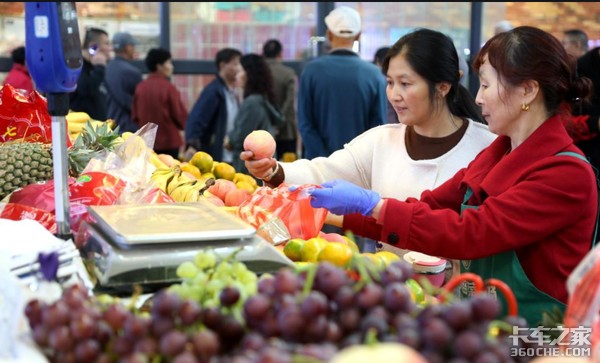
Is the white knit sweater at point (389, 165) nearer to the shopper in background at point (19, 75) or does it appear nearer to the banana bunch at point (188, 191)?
the banana bunch at point (188, 191)

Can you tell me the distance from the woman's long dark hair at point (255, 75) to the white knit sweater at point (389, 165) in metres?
3.23

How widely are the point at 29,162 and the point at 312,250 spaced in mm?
1038

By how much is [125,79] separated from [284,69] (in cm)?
152

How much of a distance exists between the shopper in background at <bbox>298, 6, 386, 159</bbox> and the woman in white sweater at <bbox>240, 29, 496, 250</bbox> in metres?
1.99

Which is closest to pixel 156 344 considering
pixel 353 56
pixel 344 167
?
pixel 344 167

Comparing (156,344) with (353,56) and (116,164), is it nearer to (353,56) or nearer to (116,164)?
(116,164)

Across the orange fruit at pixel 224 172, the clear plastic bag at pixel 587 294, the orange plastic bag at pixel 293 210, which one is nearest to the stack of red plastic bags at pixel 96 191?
the orange plastic bag at pixel 293 210

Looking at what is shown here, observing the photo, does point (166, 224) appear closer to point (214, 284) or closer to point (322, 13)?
point (214, 284)

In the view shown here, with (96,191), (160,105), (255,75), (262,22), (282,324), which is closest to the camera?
(282,324)

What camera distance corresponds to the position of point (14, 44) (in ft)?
25.2

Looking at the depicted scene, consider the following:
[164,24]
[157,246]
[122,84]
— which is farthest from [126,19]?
[157,246]

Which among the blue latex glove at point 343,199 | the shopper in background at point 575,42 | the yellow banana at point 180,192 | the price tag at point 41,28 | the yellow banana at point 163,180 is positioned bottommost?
the yellow banana at point 180,192

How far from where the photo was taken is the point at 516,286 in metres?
1.94

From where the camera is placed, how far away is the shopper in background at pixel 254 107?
5.80m
